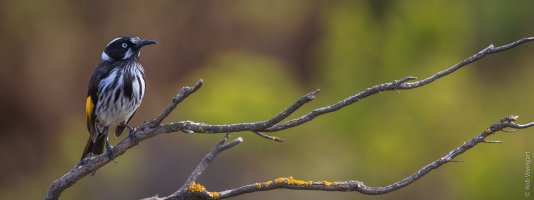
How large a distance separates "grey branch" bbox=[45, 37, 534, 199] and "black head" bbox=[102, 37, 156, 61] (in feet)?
5.18

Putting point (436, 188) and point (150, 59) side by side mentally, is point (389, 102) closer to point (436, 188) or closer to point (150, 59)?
point (436, 188)

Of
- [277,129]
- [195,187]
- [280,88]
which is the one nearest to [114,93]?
[195,187]

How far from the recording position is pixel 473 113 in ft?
46.4

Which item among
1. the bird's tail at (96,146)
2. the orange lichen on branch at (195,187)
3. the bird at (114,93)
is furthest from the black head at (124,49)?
the orange lichen on branch at (195,187)

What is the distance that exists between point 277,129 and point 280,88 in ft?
Result: 38.1

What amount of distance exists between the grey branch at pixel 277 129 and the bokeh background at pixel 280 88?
22.6 feet

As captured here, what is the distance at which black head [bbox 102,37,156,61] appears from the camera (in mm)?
Result: 6434

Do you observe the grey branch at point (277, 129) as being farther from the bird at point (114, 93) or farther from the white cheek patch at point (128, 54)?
the white cheek patch at point (128, 54)

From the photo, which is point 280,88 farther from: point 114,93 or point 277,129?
point 277,129

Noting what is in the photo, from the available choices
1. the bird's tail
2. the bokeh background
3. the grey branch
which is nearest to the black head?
the bird's tail

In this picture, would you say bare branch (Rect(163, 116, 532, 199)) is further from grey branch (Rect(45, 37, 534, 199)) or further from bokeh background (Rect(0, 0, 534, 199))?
bokeh background (Rect(0, 0, 534, 199))

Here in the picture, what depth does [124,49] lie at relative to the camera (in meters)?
6.46

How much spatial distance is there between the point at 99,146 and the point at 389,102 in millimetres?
7890

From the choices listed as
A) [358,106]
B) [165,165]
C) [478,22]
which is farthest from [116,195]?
[478,22]
